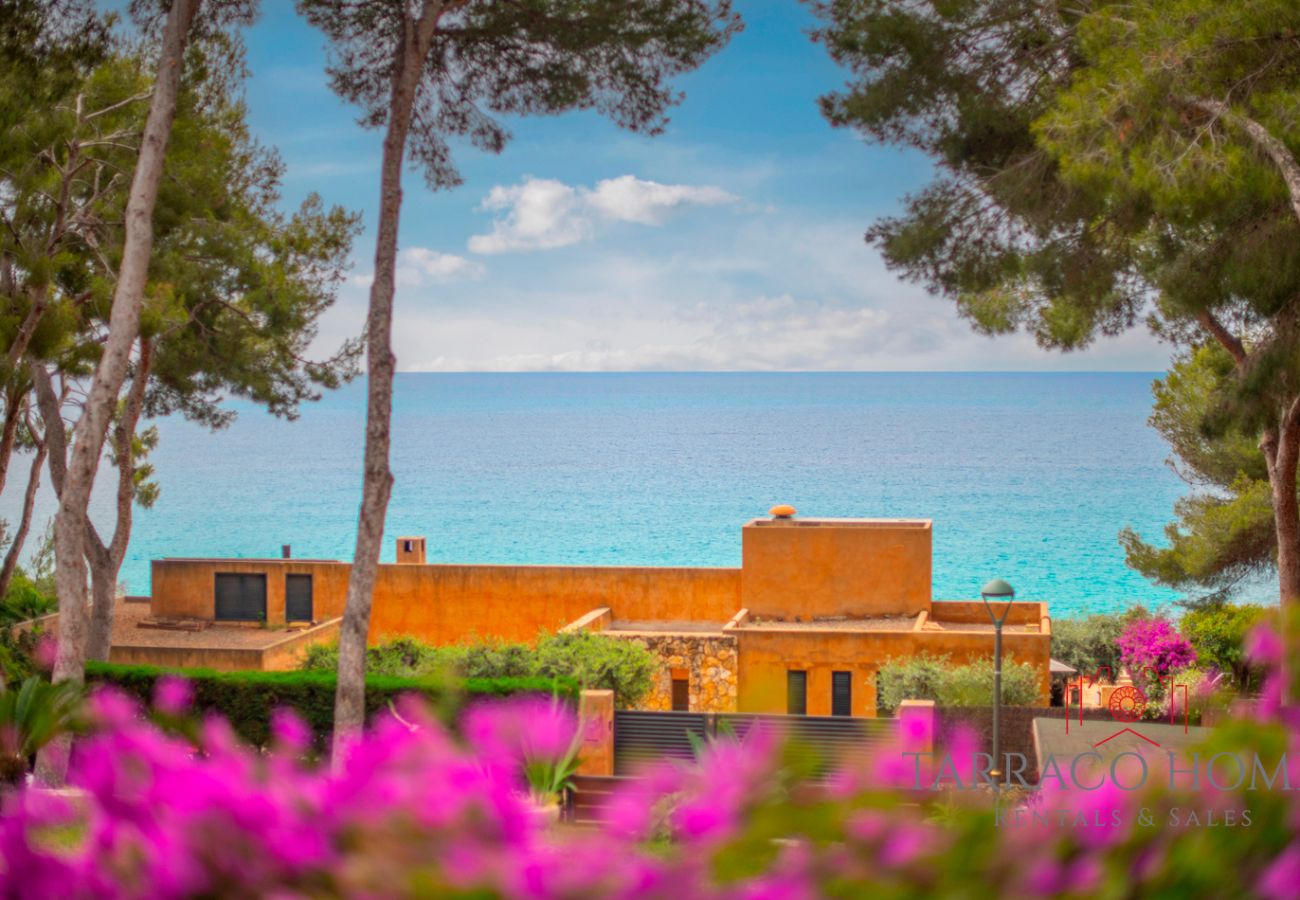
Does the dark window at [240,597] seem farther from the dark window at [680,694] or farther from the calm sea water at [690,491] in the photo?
the calm sea water at [690,491]

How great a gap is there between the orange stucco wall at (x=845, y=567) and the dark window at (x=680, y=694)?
2687 mm

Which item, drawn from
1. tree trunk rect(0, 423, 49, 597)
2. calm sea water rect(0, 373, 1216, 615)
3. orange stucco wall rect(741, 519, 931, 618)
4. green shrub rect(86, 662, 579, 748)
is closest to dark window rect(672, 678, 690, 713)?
orange stucco wall rect(741, 519, 931, 618)

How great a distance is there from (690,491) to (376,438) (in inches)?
3614

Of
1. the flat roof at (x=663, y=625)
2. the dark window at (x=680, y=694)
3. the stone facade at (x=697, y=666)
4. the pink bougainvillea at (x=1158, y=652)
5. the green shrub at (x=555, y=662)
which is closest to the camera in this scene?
the green shrub at (x=555, y=662)

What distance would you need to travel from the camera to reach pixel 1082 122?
885 centimetres

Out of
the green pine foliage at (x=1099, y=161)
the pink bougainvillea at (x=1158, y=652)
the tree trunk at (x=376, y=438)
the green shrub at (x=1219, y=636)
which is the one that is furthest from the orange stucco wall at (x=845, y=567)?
the tree trunk at (x=376, y=438)

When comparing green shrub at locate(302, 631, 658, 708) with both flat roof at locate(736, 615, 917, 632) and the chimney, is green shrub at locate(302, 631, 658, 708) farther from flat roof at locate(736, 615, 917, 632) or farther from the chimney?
the chimney

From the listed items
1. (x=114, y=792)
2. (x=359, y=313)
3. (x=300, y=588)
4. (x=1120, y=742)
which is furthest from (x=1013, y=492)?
(x=114, y=792)

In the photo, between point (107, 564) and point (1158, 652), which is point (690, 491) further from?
point (1158, 652)

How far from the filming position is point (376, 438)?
11.3 m

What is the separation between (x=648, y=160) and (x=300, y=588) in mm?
111610

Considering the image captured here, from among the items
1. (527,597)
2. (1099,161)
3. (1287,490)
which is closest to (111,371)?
(1099,161)

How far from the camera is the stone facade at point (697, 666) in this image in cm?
1778

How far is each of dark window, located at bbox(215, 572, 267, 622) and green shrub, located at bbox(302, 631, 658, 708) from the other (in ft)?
23.9
